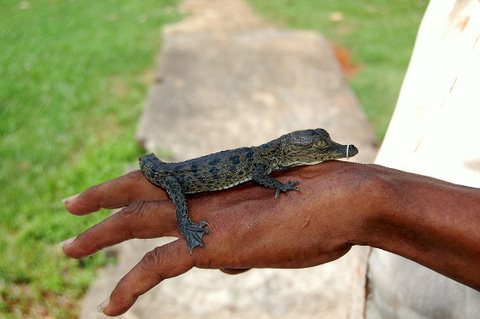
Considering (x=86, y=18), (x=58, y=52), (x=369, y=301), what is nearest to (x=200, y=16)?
(x=86, y=18)

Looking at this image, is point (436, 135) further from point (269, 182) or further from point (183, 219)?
point (183, 219)

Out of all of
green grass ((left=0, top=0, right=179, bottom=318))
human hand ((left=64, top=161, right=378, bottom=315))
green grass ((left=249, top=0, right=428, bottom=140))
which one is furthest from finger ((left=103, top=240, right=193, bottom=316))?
green grass ((left=249, top=0, right=428, bottom=140))

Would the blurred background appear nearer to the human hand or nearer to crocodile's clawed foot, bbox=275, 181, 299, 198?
the human hand

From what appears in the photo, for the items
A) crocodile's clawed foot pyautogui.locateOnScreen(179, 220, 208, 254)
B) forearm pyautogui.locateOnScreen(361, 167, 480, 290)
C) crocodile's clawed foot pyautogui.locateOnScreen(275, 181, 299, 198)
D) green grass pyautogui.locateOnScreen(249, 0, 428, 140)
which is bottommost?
green grass pyautogui.locateOnScreen(249, 0, 428, 140)

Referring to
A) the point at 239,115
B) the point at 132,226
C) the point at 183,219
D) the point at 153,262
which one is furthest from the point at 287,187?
the point at 239,115

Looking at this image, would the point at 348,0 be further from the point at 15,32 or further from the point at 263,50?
the point at 15,32

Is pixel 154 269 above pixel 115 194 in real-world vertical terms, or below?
above
